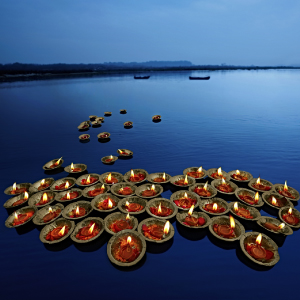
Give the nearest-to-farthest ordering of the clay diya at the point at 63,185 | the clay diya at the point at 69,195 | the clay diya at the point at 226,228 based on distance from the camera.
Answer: the clay diya at the point at 226,228, the clay diya at the point at 69,195, the clay diya at the point at 63,185

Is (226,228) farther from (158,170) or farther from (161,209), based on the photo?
(158,170)

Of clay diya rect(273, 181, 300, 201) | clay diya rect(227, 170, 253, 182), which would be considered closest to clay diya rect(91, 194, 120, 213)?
clay diya rect(227, 170, 253, 182)

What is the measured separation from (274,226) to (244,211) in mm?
1184

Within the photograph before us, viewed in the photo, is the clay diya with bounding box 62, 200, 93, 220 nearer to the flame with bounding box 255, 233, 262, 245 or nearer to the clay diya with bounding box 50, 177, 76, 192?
the clay diya with bounding box 50, 177, 76, 192

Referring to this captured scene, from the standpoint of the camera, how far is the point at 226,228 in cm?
704

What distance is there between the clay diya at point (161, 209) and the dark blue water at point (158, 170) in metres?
0.65

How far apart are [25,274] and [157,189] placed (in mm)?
6225

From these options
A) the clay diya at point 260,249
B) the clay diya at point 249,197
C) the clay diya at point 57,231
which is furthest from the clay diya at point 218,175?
the clay diya at point 57,231

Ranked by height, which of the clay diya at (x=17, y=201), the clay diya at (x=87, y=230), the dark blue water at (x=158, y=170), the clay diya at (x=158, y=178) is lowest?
the dark blue water at (x=158, y=170)

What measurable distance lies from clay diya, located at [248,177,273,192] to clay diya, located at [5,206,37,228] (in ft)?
36.5

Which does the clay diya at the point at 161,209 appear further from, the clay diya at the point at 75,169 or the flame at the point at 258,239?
the clay diya at the point at 75,169

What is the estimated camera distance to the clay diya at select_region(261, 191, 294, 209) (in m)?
8.23

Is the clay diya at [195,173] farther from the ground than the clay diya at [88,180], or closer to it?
closer to it

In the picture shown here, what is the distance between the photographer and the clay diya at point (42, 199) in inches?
332
